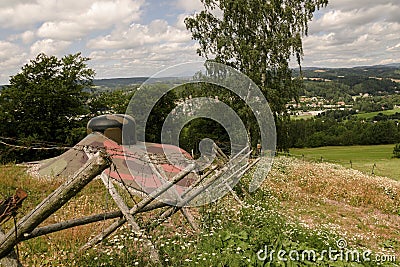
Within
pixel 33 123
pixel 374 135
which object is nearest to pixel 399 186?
pixel 33 123

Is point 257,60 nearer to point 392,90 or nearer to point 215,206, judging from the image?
point 215,206

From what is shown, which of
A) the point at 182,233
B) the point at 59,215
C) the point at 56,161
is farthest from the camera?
the point at 56,161

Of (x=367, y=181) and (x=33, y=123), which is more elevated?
(x=33, y=123)

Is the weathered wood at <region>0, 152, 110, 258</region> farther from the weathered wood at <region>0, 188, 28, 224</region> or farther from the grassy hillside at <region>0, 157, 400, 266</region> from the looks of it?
the grassy hillside at <region>0, 157, 400, 266</region>

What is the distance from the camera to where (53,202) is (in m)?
3.23

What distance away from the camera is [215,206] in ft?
26.0

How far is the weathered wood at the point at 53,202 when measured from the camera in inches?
126

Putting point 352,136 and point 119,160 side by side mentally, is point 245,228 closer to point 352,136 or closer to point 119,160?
point 119,160

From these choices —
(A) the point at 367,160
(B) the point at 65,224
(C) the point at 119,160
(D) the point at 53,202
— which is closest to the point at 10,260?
(D) the point at 53,202

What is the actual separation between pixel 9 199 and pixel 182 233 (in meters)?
3.42

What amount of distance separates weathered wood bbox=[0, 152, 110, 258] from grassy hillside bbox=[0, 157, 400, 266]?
614 mm

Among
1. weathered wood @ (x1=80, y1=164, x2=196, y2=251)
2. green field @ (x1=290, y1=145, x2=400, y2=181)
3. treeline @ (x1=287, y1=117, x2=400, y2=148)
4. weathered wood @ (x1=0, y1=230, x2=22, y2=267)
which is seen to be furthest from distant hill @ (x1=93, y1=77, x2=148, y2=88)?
treeline @ (x1=287, y1=117, x2=400, y2=148)

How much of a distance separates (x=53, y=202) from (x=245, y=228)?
12.5 ft

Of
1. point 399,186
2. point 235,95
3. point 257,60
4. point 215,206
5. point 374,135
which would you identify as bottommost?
point 374,135
